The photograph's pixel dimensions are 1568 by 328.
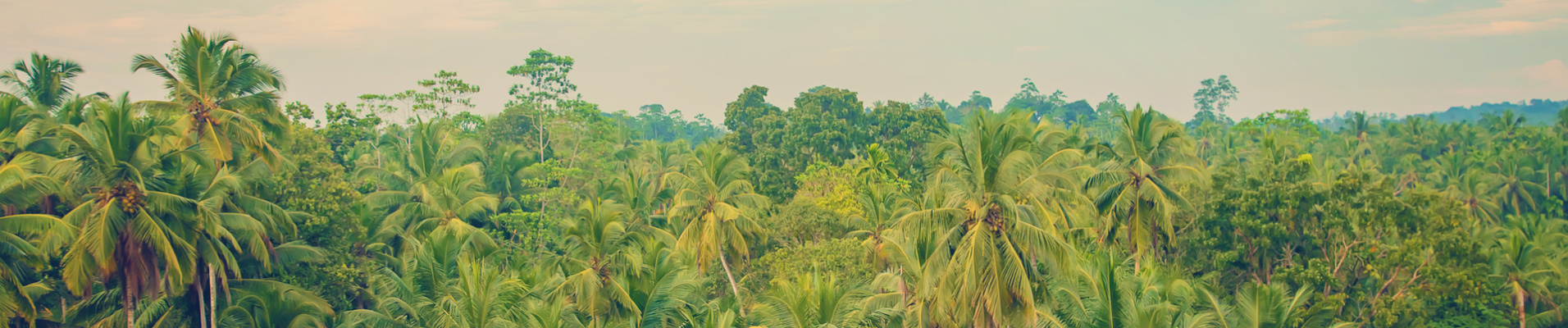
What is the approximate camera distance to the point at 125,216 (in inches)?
695

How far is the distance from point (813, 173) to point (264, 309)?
16.3 meters

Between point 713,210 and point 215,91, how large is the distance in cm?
1243

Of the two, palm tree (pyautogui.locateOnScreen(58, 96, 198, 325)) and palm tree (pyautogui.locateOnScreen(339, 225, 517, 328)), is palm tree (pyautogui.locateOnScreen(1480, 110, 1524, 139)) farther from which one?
palm tree (pyautogui.locateOnScreen(58, 96, 198, 325))

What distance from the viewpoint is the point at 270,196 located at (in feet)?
78.3

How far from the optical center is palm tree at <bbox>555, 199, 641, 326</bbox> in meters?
21.1

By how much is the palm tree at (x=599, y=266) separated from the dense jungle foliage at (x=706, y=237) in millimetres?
65

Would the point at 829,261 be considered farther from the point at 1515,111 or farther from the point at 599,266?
the point at 1515,111

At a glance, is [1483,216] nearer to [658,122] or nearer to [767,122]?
[767,122]

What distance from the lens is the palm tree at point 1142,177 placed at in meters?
22.7

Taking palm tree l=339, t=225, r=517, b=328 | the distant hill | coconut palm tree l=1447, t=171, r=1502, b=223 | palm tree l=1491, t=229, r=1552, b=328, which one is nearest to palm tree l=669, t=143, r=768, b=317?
palm tree l=339, t=225, r=517, b=328

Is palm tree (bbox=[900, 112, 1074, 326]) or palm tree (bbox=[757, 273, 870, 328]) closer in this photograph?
palm tree (bbox=[900, 112, 1074, 326])

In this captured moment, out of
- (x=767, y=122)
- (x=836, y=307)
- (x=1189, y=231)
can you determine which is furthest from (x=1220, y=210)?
(x=767, y=122)

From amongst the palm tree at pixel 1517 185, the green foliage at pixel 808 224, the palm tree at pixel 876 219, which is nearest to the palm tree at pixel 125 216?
the palm tree at pixel 876 219

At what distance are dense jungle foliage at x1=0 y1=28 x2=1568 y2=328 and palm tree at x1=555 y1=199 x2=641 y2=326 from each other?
0.21 ft
